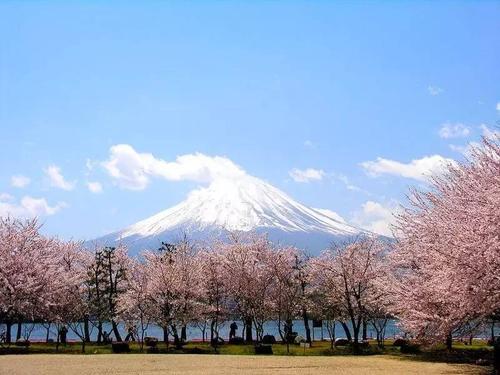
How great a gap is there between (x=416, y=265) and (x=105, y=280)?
1273 inches

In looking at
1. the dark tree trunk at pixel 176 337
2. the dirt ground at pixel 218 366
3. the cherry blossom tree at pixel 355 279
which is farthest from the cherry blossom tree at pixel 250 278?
the dirt ground at pixel 218 366

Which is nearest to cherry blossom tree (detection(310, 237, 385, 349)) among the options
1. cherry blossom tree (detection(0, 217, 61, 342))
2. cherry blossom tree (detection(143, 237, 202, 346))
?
cherry blossom tree (detection(143, 237, 202, 346))

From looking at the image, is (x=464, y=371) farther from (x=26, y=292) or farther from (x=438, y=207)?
(x=26, y=292)

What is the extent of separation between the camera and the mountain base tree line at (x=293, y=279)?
789 inches

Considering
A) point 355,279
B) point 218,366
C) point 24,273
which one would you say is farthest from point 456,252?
point 24,273

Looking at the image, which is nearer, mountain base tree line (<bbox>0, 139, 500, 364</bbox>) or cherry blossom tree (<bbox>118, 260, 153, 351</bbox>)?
mountain base tree line (<bbox>0, 139, 500, 364</bbox>)

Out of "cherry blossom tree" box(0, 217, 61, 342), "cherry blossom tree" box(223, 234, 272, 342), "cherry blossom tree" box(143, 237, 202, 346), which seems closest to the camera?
"cherry blossom tree" box(0, 217, 61, 342)

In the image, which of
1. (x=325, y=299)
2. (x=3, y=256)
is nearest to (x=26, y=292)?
(x=3, y=256)

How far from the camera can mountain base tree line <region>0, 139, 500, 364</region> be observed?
20.0 metres

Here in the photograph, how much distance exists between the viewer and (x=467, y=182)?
21547 millimetres

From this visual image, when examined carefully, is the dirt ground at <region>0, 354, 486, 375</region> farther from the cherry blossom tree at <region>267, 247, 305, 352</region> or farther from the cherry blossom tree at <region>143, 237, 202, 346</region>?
the cherry blossom tree at <region>143, 237, 202, 346</region>

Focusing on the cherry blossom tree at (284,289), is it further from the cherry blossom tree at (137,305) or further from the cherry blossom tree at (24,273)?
the cherry blossom tree at (24,273)

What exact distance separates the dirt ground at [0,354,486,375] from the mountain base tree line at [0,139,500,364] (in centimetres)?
206

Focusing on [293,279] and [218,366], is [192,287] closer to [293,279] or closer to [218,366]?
[293,279]
